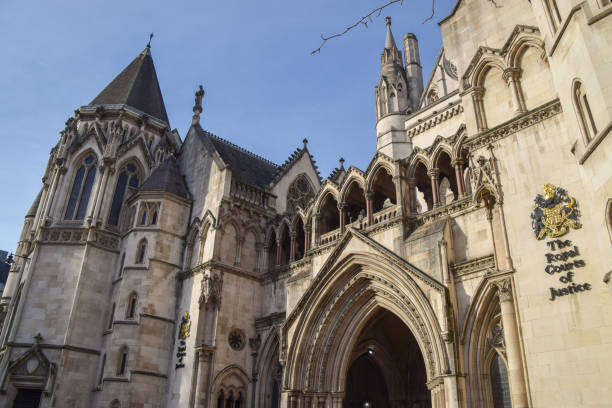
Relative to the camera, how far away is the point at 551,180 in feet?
38.1

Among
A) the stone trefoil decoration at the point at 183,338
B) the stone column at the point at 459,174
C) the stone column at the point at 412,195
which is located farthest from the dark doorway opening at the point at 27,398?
the stone column at the point at 459,174

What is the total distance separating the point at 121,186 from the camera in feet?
88.3

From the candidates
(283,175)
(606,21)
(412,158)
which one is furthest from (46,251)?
(606,21)

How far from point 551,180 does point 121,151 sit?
22287mm

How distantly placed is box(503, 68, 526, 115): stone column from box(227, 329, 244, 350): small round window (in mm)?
14401

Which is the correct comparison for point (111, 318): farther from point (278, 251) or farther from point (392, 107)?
point (392, 107)

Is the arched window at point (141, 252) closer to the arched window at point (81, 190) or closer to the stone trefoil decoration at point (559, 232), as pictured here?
the arched window at point (81, 190)

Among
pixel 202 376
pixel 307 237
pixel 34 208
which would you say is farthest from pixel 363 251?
pixel 34 208

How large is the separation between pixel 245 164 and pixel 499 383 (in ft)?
62.9

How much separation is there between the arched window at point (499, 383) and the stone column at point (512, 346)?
72.3 inches

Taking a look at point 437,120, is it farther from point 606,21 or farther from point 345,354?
point 606,21

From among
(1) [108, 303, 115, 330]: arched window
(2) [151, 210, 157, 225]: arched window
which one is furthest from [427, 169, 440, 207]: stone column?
(1) [108, 303, 115, 330]: arched window

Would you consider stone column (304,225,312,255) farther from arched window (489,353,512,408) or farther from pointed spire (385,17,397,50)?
pointed spire (385,17,397,50)

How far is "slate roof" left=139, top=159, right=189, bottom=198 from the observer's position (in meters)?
25.1
